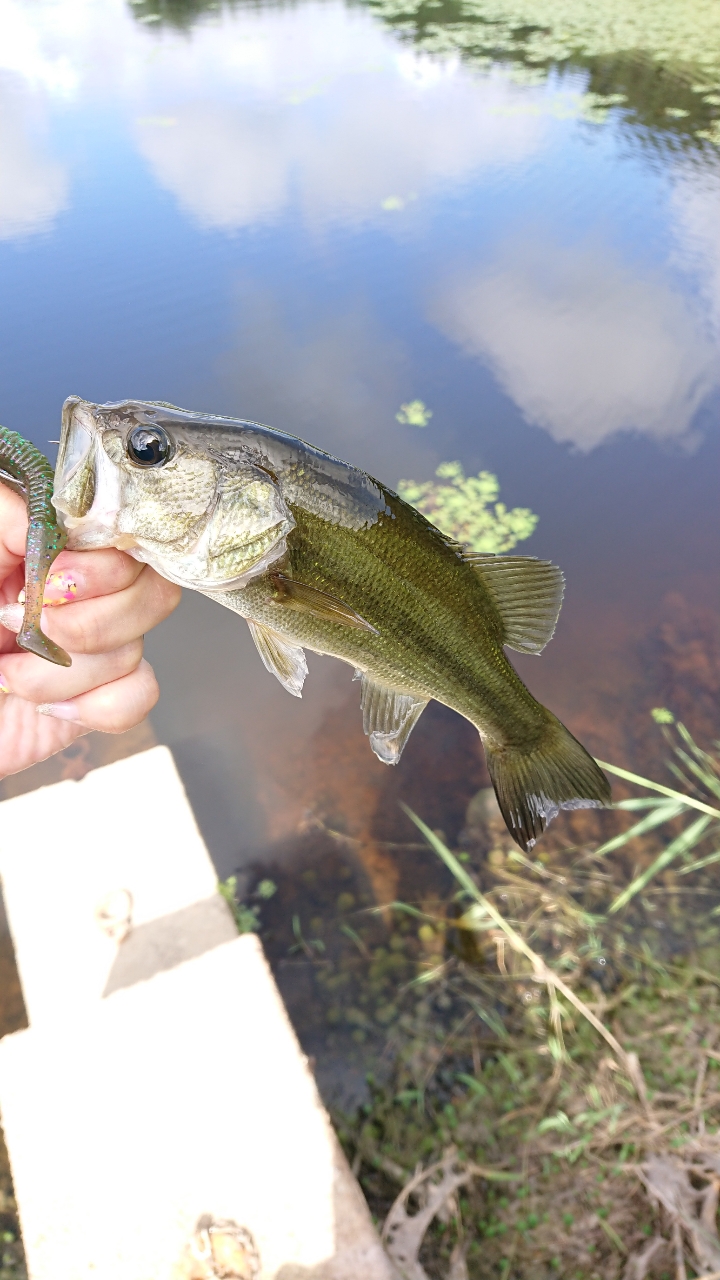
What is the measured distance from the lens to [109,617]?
6.05ft

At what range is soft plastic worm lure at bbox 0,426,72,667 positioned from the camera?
1.36 meters

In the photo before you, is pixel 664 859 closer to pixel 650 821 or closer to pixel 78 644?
pixel 650 821

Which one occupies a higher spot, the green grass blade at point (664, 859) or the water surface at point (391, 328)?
the water surface at point (391, 328)

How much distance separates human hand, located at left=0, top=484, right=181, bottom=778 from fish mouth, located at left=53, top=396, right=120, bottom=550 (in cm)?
29

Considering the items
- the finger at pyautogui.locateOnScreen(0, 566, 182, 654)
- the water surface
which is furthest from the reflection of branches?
the finger at pyautogui.locateOnScreen(0, 566, 182, 654)

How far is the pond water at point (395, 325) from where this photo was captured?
4395 mm

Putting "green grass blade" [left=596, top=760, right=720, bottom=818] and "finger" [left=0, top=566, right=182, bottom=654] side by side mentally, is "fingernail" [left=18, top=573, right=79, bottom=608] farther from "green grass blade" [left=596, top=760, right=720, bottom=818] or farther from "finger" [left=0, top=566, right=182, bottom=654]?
"green grass blade" [left=596, top=760, right=720, bottom=818]

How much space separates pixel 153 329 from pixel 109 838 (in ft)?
15.3

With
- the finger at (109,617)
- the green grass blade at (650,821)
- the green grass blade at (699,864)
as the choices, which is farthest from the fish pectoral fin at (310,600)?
the green grass blade at (699,864)

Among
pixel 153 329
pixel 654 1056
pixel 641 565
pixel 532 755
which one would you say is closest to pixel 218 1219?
pixel 654 1056

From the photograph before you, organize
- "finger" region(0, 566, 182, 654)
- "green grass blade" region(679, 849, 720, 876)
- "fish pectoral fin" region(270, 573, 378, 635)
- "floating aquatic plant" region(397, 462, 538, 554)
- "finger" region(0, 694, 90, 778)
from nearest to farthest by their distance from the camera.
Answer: "fish pectoral fin" region(270, 573, 378, 635) → "finger" region(0, 566, 182, 654) → "finger" region(0, 694, 90, 778) → "green grass blade" region(679, 849, 720, 876) → "floating aquatic plant" region(397, 462, 538, 554)

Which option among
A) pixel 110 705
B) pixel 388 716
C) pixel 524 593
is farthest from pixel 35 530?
pixel 524 593

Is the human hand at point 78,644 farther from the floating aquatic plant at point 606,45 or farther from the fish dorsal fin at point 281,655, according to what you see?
the floating aquatic plant at point 606,45

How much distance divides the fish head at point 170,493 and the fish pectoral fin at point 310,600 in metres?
0.06
